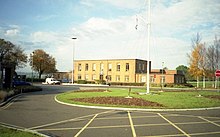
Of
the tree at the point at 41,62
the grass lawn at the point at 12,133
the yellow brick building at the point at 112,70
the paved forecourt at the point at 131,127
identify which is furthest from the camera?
the tree at the point at 41,62

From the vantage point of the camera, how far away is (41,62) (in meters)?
92.1

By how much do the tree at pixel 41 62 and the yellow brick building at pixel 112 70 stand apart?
13.4m

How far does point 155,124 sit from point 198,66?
4558 centimetres

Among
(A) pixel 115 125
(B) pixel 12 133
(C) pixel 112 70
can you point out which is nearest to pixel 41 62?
(C) pixel 112 70

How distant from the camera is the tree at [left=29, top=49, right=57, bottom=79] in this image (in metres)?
91.9

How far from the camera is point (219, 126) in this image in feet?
36.8

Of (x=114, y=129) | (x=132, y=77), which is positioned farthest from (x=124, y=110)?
(x=132, y=77)

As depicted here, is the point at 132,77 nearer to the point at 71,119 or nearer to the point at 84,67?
the point at 84,67

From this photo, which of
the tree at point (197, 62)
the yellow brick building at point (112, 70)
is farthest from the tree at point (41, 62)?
the tree at point (197, 62)

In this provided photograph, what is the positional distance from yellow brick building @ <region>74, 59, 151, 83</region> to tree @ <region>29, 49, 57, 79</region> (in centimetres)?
1340

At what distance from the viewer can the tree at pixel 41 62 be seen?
91938mm

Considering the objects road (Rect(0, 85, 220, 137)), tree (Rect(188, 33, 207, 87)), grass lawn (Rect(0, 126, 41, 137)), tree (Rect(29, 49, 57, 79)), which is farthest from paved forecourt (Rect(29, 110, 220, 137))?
tree (Rect(29, 49, 57, 79))

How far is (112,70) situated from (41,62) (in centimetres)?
2885

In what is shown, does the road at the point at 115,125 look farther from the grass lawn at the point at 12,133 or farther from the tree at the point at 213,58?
the tree at the point at 213,58
